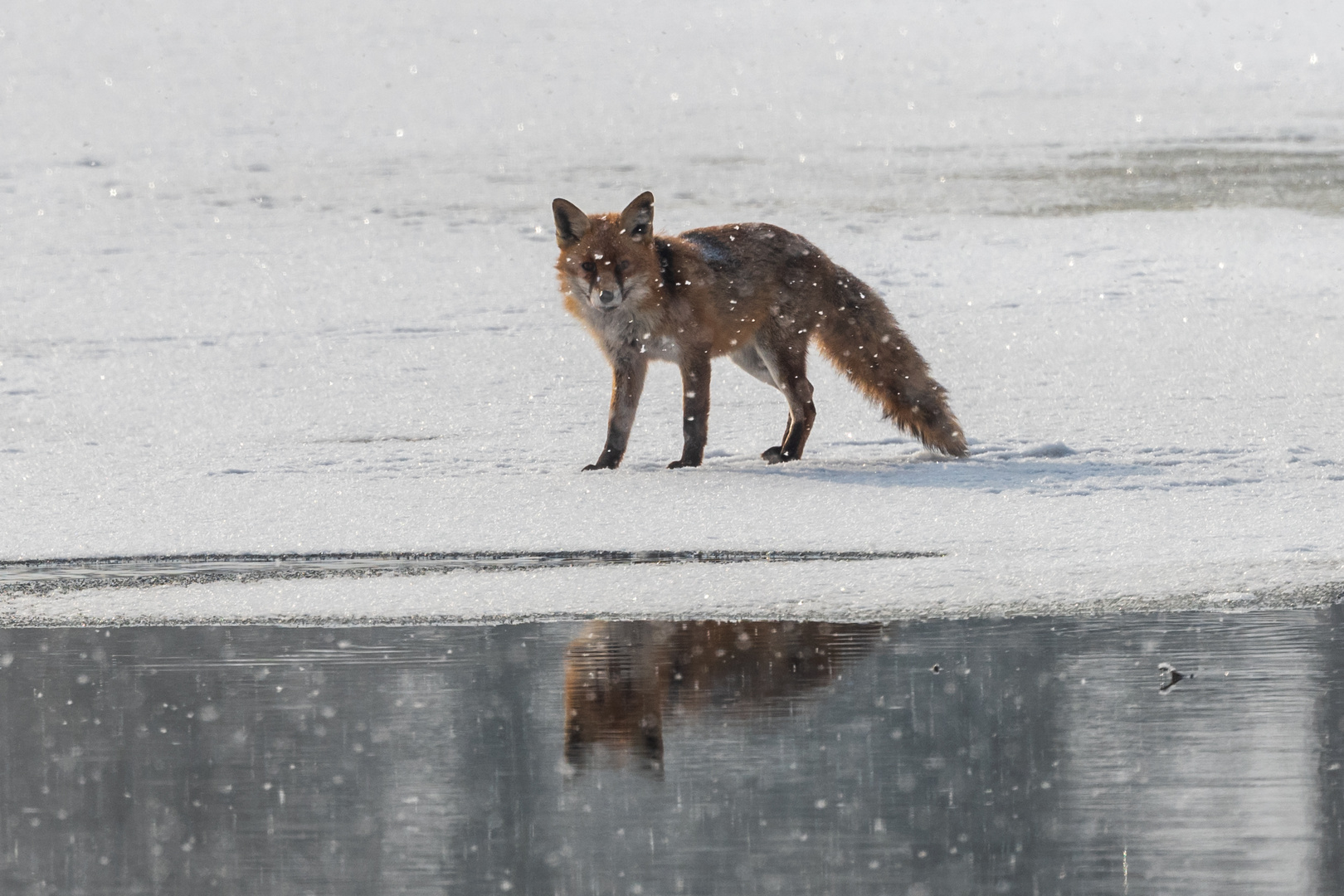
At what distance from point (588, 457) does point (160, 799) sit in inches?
207

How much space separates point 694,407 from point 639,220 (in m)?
0.91

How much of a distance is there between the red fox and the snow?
27 centimetres

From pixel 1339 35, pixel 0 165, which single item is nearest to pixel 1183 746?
pixel 0 165

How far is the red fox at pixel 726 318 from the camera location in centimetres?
796

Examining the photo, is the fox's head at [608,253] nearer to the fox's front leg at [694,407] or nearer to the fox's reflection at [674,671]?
the fox's front leg at [694,407]

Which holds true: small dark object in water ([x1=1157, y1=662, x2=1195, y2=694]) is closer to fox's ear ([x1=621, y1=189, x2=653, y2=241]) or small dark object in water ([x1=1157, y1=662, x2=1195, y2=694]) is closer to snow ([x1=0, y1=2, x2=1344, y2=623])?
snow ([x1=0, y1=2, x2=1344, y2=623])

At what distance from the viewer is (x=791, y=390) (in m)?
8.32

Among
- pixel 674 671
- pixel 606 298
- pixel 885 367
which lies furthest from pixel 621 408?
pixel 674 671

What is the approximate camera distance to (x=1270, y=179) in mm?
17656

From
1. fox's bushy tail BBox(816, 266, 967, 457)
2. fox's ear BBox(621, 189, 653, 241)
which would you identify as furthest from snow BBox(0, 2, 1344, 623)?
fox's ear BBox(621, 189, 653, 241)

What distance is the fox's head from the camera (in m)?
7.85

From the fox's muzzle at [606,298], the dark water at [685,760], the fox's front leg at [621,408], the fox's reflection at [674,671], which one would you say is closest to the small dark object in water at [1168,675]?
the dark water at [685,760]

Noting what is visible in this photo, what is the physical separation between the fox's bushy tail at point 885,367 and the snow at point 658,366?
0.18 meters

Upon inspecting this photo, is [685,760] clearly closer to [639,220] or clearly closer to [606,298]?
[606,298]
